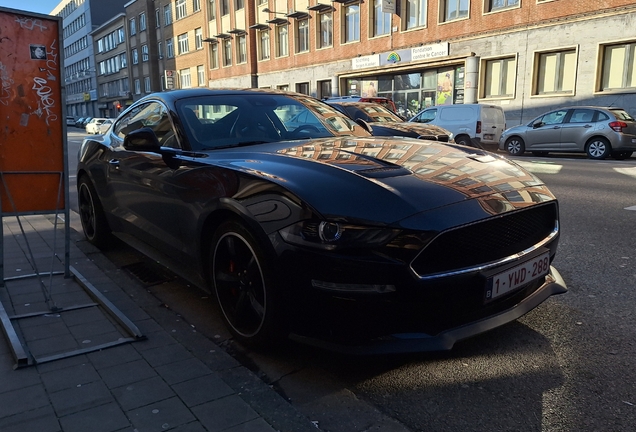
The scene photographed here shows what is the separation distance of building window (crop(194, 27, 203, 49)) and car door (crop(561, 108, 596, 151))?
39.3 m

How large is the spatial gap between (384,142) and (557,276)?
4.69 ft

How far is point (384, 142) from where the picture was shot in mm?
3678

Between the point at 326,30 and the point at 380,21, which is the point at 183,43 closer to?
the point at 326,30

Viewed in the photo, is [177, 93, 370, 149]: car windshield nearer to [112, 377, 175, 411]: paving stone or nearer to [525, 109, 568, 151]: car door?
[112, 377, 175, 411]: paving stone

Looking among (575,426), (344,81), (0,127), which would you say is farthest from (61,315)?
(344,81)

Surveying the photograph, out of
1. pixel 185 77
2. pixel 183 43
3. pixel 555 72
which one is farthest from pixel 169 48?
pixel 555 72

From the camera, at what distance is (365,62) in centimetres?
2986

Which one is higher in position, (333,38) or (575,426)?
(333,38)

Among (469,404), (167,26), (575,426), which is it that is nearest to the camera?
(575,426)

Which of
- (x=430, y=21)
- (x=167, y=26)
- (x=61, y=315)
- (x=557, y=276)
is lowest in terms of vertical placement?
(x=61, y=315)

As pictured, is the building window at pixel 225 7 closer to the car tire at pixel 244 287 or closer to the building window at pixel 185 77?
the building window at pixel 185 77

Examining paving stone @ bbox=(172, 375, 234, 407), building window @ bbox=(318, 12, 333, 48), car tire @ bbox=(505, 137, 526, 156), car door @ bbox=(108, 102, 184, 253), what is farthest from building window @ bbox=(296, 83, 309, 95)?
paving stone @ bbox=(172, 375, 234, 407)

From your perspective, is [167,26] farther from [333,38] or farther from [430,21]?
[430,21]

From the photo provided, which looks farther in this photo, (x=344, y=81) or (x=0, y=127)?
(x=344, y=81)
